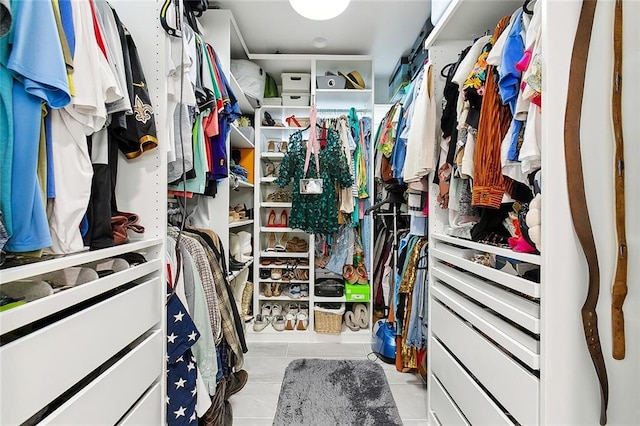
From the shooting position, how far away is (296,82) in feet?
9.04

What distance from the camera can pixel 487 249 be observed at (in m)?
1.07

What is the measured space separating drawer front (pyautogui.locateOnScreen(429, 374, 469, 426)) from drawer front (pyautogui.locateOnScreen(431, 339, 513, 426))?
0.10 feet

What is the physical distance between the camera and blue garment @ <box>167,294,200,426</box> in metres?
1.19

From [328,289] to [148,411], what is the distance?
1.70 metres

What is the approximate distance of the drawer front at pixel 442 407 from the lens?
1.26 metres

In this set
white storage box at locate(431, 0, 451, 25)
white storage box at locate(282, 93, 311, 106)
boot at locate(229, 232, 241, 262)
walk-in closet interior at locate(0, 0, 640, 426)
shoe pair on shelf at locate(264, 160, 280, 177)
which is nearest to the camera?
walk-in closet interior at locate(0, 0, 640, 426)

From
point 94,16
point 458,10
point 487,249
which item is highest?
point 458,10

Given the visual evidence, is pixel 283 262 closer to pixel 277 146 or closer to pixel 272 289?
pixel 272 289

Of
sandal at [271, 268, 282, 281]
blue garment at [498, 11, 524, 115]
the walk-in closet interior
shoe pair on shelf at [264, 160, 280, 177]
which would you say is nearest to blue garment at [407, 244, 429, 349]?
the walk-in closet interior

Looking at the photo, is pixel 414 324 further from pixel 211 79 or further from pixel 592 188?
pixel 211 79

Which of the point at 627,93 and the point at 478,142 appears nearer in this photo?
the point at 627,93

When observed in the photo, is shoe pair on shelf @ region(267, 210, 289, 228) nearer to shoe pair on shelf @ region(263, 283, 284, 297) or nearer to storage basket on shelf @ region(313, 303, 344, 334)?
shoe pair on shelf @ region(263, 283, 284, 297)

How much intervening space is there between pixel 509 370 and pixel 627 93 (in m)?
0.80

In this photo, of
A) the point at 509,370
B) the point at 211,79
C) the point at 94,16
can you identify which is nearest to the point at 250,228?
the point at 211,79
